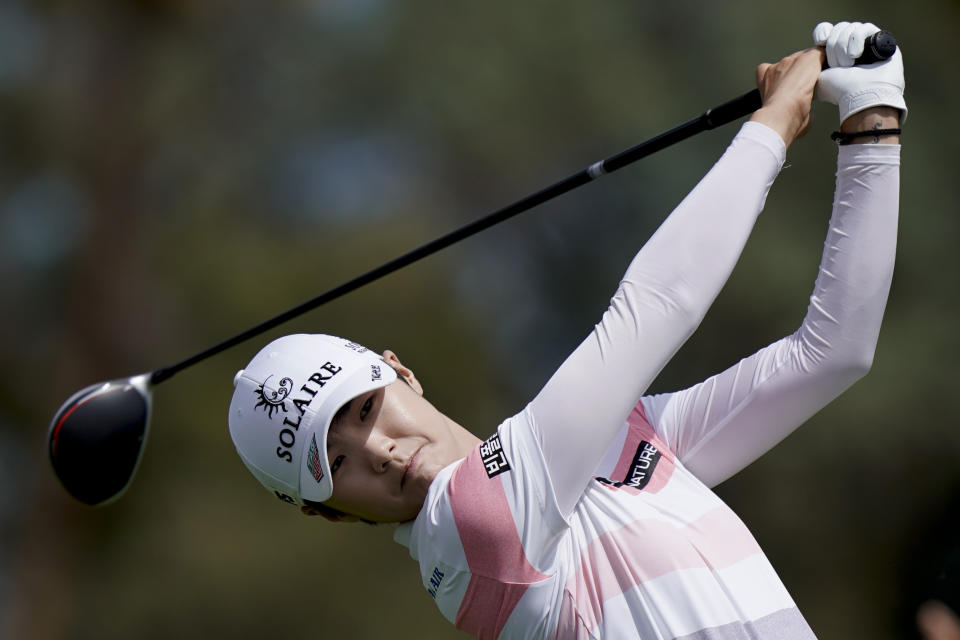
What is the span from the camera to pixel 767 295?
19.8ft

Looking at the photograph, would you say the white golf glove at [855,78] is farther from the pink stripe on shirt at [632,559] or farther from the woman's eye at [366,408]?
the woman's eye at [366,408]

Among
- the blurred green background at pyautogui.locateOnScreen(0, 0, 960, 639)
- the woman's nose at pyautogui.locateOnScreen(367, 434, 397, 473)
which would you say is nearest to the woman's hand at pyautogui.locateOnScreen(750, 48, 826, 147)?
the woman's nose at pyautogui.locateOnScreen(367, 434, 397, 473)

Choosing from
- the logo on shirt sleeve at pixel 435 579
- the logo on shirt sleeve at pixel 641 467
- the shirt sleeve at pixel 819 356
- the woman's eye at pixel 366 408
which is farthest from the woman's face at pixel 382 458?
the shirt sleeve at pixel 819 356

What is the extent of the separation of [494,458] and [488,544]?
4.4 inches

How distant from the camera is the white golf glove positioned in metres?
1.48

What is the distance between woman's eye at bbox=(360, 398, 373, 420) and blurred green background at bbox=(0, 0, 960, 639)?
12.7ft

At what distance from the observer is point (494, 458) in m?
1.40

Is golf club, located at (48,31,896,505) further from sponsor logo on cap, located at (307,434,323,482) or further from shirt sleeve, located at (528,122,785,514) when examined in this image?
shirt sleeve, located at (528,122,785,514)

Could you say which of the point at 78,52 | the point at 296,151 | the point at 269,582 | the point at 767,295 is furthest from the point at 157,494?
the point at 767,295

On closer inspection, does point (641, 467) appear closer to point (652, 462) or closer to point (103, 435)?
point (652, 462)

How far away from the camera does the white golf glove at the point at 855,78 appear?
1.48 metres

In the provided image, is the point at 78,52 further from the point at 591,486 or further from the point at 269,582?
the point at 591,486

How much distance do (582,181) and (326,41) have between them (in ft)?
18.8

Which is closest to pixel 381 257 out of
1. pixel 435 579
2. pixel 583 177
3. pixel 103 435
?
pixel 103 435
